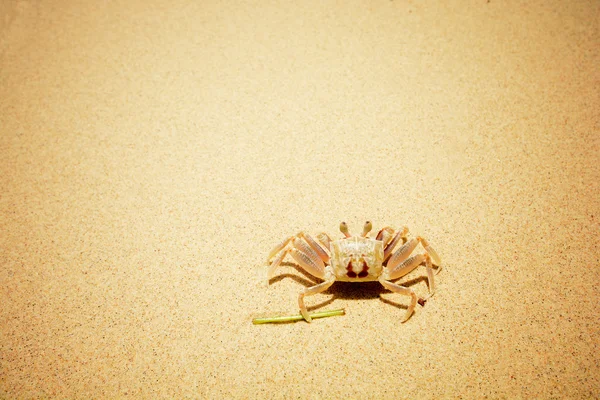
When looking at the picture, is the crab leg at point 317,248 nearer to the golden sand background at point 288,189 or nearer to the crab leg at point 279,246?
the crab leg at point 279,246

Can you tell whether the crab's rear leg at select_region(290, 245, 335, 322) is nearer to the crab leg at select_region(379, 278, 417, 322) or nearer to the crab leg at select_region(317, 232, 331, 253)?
the crab leg at select_region(317, 232, 331, 253)

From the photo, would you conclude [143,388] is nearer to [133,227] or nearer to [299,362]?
[299,362]

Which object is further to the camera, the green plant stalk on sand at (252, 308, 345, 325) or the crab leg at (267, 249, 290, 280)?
the crab leg at (267, 249, 290, 280)

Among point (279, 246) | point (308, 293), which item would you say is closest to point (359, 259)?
point (308, 293)

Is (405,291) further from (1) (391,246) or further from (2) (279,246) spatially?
(2) (279,246)

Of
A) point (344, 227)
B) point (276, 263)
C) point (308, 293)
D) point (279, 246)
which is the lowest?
point (308, 293)

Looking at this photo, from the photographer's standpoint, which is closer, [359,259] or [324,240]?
[359,259]

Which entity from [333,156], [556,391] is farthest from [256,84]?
[556,391]

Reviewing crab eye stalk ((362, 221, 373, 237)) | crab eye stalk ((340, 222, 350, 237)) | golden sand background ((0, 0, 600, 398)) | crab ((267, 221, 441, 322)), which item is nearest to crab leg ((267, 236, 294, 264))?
crab ((267, 221, 441, 322))
